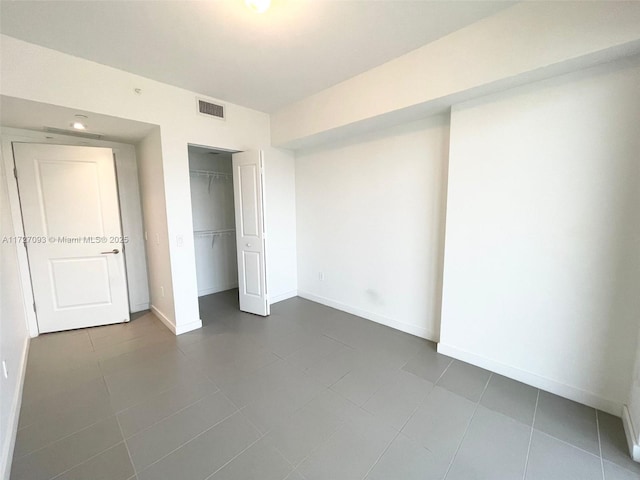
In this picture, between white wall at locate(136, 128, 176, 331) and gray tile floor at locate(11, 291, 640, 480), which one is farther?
white wall at locate(136, 128, 176, 331)

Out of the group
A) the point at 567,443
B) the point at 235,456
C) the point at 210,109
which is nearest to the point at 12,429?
the point at 235,456

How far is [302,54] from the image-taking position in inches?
92.1

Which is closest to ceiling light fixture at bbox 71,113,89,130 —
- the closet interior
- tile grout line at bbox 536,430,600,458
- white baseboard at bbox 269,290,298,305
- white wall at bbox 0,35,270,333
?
white wall at bbox 0,35,270,333

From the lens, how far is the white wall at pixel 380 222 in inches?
111

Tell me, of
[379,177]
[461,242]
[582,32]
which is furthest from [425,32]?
[461,242]

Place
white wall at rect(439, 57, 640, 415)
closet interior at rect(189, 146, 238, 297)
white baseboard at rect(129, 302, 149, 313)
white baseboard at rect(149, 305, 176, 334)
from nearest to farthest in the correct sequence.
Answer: white wall at rect(439, 57, 640, 415)
white baseboard at rect(149, 305, 176, 334)
white baseboard at rect(129, 302, 149, 313)
closet interior at rect(189, 146, 238, 297)

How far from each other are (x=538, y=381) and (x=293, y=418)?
1.98 metres

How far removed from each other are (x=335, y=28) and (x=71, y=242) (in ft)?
12.1

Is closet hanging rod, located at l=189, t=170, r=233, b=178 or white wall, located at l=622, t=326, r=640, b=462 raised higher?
closet hanging rod, located at l=189, t=170, r=233, b=178

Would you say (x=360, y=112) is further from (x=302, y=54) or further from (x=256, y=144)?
(x=256, y=144)

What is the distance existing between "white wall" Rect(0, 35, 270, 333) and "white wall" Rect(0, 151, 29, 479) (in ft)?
3.92

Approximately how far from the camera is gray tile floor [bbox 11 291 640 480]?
152 cm

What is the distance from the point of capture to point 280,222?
4.09 meters

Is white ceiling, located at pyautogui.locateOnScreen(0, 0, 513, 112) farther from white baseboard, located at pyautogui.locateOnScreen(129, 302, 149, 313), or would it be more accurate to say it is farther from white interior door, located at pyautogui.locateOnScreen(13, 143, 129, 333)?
white baseboard, located at pyautogui.locateOnScreen(129, 302, 149, 313)
